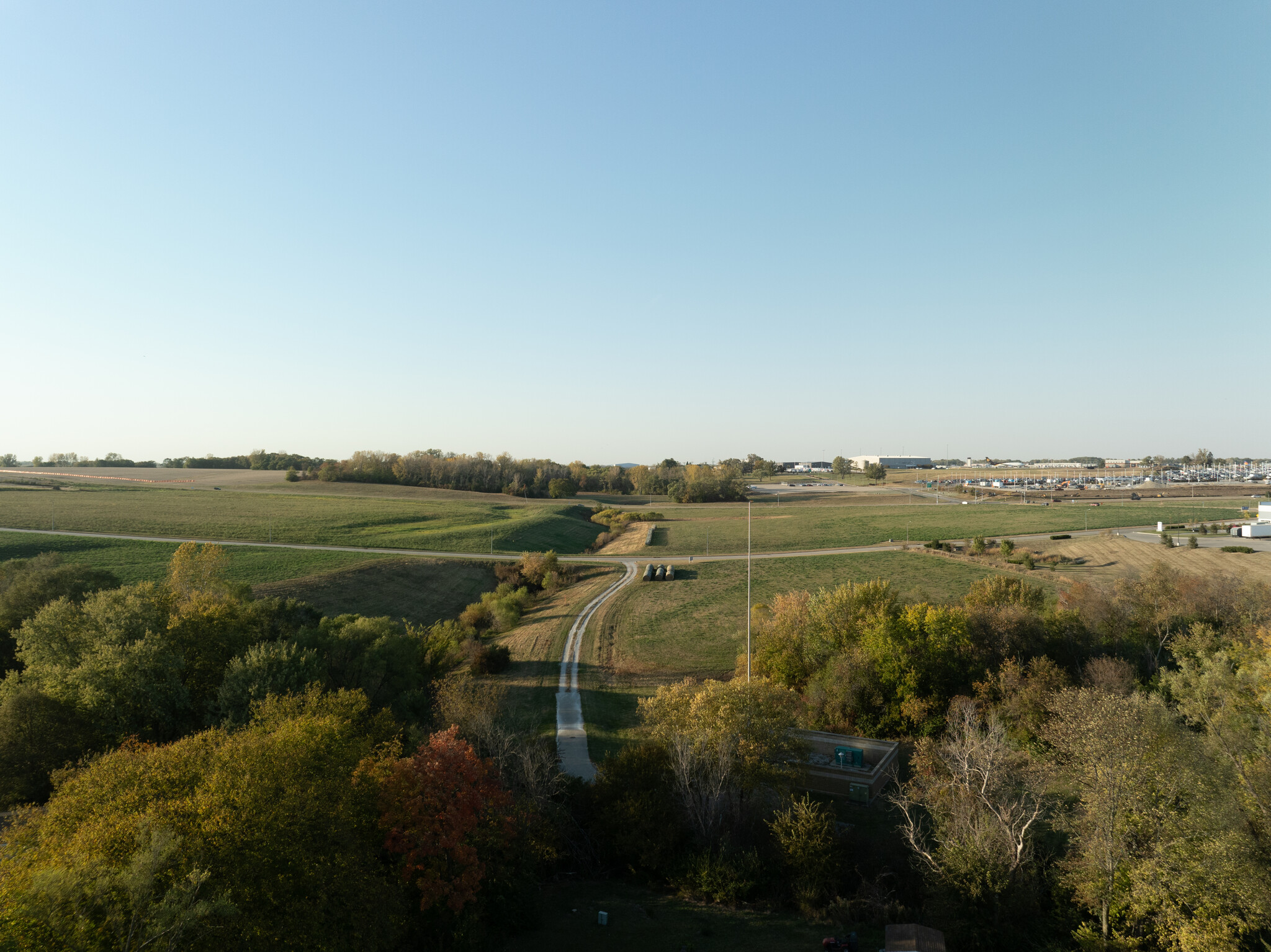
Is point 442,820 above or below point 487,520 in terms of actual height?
below

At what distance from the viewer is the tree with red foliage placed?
19281 mm

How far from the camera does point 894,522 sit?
361 feet

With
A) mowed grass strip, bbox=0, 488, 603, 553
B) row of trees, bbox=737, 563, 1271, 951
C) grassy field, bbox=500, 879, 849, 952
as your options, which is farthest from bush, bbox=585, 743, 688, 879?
mowed grass strip, bbox=0, 488, 603, 553

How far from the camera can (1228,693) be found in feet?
101

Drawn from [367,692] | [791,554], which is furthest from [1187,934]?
[791,554]

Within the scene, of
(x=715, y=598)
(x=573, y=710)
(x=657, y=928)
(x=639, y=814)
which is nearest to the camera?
(x=657, y=928)

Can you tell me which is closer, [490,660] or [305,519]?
[490,660]

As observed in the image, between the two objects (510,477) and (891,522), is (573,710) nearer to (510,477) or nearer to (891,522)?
(891,522)

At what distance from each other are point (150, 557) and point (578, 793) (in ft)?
205

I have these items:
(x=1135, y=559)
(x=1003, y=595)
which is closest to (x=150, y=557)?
(x=1003, y=595)

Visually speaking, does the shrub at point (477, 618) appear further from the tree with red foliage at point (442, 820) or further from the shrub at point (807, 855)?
the shrub at point (807, 855)

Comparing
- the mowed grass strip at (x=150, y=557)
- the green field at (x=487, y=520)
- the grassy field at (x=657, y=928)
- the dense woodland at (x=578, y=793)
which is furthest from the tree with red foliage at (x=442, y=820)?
the green field at (x=487, y=520)

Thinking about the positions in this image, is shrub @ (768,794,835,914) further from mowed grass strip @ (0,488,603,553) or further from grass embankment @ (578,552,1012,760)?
mowed grass strip @ (0,488,603,553)

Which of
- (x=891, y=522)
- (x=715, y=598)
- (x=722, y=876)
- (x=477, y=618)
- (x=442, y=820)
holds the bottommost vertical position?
(x=722, y=876)
